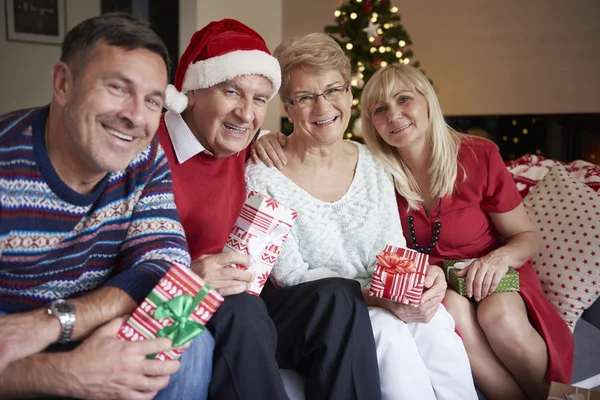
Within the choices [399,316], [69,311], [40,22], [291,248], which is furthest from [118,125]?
[40,22]

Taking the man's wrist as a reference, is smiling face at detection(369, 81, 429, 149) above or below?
above

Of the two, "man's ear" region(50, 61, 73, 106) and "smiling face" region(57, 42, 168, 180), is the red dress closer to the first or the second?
"smiling face" region(57, 42, 168, 180)

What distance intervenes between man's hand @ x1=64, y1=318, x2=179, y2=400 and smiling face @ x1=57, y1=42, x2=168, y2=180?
0.37 m

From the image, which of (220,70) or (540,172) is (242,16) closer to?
(540,172)

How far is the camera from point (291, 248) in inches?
75.2

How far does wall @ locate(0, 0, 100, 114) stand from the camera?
14.9 ft

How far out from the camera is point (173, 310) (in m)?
1.20

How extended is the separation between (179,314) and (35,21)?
4.21 metres

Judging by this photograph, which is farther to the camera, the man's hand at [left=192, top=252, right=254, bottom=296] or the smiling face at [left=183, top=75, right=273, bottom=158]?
the smiling face at [left=183, top=75, right=273, bottom=158]

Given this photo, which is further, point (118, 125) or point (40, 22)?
point (40, 22)

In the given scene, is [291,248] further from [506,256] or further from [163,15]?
[163,15]

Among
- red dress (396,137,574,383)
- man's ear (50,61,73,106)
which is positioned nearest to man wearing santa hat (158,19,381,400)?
man's ear (50,61,73,106)

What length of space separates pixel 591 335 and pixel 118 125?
6.21 feet

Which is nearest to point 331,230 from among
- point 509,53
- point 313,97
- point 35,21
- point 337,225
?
point 337,225
